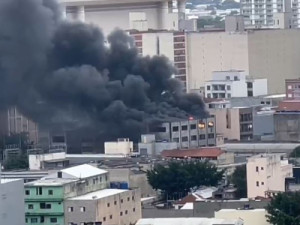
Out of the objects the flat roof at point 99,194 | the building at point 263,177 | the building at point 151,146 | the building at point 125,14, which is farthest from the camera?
the building at point 125,14

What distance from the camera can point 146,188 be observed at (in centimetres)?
4006

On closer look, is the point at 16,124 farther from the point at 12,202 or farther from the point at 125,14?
the point at 12,202

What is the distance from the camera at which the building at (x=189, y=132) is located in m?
51.0

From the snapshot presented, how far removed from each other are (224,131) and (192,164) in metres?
13.5

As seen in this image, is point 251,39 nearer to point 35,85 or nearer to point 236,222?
point 35,85

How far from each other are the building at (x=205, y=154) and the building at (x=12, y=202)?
1178cm

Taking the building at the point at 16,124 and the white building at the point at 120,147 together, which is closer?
the white building at the point at 120,147

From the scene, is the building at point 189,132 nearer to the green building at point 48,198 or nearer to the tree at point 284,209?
the green building at point 48,198

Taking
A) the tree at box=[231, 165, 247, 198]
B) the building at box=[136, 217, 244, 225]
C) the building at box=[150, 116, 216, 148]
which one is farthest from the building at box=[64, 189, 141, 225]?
the building at box=[150, 116, 216, 148]

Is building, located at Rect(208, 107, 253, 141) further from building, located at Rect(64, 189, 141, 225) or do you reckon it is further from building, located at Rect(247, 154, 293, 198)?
building, located at Rect(64, 189, 141, 225)

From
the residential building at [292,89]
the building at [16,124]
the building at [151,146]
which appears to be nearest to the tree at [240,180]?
the building at [151,146]

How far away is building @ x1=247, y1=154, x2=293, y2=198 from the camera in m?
37.6

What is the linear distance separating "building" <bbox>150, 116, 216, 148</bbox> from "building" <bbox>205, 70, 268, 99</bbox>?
814 centimetres

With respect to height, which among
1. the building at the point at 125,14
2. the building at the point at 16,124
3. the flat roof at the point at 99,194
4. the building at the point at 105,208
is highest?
the building at the point at 125,14
